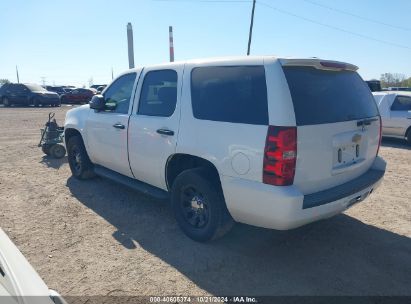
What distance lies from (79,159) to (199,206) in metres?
3.14

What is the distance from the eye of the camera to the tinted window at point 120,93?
4654 mm

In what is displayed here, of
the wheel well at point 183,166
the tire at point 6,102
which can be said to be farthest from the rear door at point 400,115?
the tire at point 6,102

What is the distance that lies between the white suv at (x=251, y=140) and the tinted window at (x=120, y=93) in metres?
0.14

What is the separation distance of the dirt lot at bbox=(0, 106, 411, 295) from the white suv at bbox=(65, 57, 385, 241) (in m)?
0.44

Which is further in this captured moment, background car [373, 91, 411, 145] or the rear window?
background car [373, 91, 411, 145]

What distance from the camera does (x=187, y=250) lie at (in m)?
3.64

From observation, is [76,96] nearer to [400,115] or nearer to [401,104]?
[401,104]

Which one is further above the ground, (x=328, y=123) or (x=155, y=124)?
(x=328, y=123)

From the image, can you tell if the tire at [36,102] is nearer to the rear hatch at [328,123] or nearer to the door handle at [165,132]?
the door handle at [165,132]

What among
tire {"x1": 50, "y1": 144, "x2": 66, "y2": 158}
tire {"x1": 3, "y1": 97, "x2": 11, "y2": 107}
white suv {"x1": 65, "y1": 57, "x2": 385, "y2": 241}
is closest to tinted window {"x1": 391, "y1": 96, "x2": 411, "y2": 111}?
white suv {"x1": 65, "y1": 57, "x2": 385, "y2": 241}

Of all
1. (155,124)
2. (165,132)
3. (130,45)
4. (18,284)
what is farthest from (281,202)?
(130,45)

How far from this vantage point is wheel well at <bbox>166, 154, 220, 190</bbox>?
11.9 feet

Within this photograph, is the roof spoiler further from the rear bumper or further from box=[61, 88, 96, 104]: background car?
box=[61, 88, 96, 104]: background car

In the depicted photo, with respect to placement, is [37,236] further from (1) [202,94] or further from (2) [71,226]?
(1) [202,94]
